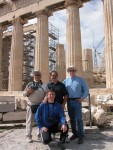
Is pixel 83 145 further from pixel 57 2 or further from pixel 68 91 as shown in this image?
pixel 57 2

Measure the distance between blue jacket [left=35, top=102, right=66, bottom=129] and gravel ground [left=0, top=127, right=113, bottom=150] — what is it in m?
0.63

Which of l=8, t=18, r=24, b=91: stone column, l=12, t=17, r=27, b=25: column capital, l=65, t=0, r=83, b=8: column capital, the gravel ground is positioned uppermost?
l=65, t=0, r=83, b=8: column capital

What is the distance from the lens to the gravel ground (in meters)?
6.07

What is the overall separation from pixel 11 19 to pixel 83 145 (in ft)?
76.1

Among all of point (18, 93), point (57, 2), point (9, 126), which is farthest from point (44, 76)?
point (9, 126)

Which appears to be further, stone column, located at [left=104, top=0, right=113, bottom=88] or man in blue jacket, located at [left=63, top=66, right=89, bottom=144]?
stone column, located at [left=104, top=0, right=113, bottom=88]

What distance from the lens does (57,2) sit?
2341 cm

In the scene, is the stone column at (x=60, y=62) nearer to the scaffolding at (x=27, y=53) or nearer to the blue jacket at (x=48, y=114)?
the scaffolding at (x=27, y=53)

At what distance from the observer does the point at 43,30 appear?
2398cm

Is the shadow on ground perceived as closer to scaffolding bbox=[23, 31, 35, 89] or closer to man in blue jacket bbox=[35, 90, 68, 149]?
man in blue jacket bbox=[35, 90, 68, 149]

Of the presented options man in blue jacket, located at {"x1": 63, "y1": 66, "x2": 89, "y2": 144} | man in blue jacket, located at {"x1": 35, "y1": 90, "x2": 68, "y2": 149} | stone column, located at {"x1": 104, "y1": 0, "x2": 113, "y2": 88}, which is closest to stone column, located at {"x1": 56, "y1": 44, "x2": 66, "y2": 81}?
stone column, located at {"x1": 104, "y1": 0, "x2": 113, "y2": 88}

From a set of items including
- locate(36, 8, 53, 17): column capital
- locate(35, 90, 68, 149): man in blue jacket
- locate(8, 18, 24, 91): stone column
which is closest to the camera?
locate(35, 90, 68, 149): man in blue jacket

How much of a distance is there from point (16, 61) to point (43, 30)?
4678mm

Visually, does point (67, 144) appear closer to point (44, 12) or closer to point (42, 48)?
point (42, 48)
